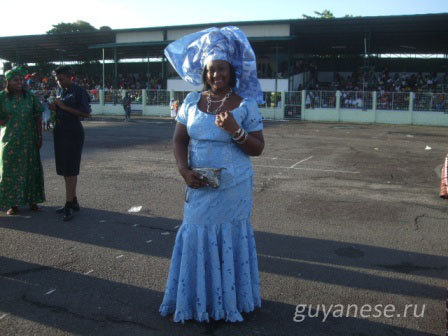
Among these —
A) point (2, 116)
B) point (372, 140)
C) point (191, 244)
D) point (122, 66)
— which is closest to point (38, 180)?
point (2, 116)

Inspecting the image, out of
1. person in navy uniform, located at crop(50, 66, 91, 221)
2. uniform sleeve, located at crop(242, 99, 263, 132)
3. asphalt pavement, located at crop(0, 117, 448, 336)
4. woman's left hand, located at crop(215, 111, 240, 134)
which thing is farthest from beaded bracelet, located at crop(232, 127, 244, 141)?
person in navy uniform, located at crop(50, 66, 91, 221)

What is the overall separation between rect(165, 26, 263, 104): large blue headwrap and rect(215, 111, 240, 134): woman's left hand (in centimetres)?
45

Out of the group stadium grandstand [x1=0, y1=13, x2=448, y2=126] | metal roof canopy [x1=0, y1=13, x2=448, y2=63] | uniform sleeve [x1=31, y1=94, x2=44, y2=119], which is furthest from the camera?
metal roof canopy [x1=0, y1=13, x2=448, y2=63]

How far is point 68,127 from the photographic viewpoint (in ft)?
19.9

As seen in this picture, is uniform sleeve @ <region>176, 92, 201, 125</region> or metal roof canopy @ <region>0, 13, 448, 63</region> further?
metal roof canopy @ <region>0, 13, 448, 63</region>

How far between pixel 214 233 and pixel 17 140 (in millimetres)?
3976

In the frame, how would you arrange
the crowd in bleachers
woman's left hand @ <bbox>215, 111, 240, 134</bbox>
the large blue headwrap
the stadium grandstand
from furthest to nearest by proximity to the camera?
the crowd in bleachers < the stadium grandstand < the large blue headwrap < woman's left hand @ <bbox>215, 111, 240, 134</bbox>

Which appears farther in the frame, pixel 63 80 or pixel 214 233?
pixel 63 80

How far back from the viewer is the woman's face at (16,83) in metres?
5.95

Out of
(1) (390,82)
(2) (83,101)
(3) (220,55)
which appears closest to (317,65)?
(1) (390,82)

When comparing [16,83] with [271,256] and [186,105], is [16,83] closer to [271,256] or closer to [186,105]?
[186,105]

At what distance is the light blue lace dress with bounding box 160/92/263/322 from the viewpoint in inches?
128

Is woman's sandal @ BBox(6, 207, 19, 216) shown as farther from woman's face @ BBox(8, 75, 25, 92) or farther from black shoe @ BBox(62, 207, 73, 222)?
woman's face @ BBox(8, 75, 25, 92)

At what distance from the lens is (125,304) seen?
3676 mm
